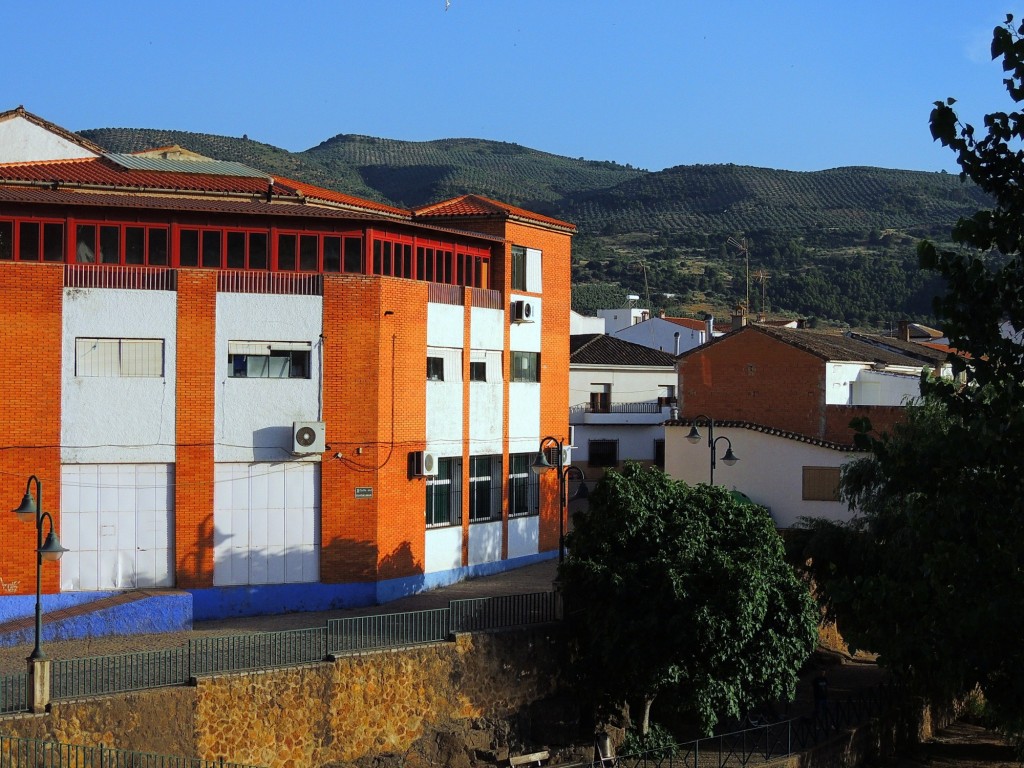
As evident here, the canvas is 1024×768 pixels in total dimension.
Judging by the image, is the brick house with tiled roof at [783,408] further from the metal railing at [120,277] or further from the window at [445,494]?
the metal railing at [120,277]

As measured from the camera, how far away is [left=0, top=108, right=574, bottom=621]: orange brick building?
95.8 feet

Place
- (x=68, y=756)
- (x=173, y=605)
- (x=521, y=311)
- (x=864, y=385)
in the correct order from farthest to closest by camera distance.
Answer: (x=864, y=385) → (x=521, y=311) → (x=173, y=605) → (x=68, y=756)

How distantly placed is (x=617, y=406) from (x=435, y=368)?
24.0m

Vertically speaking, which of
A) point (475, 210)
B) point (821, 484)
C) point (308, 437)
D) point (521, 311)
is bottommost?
point (821, 484)

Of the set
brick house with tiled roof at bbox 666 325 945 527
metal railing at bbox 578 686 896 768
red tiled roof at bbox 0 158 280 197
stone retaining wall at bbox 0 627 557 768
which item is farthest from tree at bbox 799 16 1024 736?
brick house with tiled roof at bbox 666 325 945 527

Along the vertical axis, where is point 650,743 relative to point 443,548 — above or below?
below

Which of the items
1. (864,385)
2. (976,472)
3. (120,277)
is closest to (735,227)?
(864,385)

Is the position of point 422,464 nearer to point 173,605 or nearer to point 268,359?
point 268,359

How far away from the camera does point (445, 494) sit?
34.2 metres

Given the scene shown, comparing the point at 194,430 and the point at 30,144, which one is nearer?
the point at 194,430

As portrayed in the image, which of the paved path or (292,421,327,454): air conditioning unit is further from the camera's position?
(292,421,327,454): air conditioning unit

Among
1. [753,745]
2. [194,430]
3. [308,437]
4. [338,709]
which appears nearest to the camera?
[338,709]

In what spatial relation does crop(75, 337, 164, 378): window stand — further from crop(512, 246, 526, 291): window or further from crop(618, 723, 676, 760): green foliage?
crop(618, 723, 676, 760): green foliage

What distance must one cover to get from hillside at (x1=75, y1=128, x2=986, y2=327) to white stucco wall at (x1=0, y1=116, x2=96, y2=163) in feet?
224
